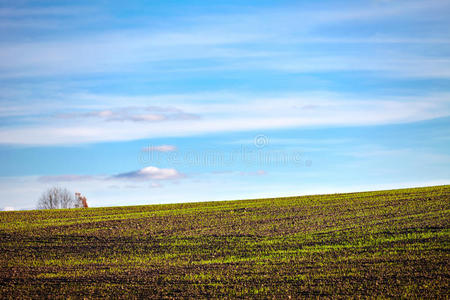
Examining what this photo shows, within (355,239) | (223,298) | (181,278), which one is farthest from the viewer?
(355,239)

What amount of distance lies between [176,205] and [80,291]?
31430 mm

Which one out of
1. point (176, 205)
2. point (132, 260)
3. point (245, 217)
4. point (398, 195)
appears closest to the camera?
point (132, 260)

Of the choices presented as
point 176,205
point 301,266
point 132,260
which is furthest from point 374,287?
point 176,205

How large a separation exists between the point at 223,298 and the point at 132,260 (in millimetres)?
9753

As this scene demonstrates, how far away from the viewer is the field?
19.6m

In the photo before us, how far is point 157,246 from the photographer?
98.6 ft

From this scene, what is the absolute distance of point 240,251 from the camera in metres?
27.7

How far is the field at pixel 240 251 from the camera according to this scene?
1959 cm

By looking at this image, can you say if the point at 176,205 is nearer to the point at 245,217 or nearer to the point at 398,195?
the point at 245,217

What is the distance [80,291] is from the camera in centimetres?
1977

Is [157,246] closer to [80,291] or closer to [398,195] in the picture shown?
[80,291]

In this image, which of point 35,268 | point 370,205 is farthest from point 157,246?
point 370,205

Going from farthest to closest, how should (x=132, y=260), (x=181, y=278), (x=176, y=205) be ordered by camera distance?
1. (x=176, y=205)
2. (x=132, y=260)
3. (x=181, y=278)

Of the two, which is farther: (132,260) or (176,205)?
(176,205)
